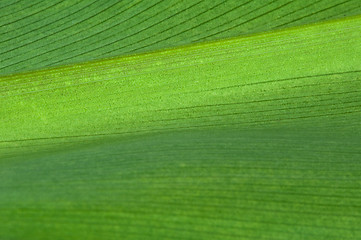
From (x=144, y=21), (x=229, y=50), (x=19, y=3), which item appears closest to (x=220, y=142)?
(x=229, y=50)

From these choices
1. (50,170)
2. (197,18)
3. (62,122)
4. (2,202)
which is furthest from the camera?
→ (197,18)

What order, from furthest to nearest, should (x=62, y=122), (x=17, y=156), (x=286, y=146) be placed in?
(x=62, y=122) → (x=17, y=156) → (x=286, y=146)

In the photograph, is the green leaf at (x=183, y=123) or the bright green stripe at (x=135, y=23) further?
the bright green stripe at (x=135, y=23)

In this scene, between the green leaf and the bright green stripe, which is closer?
the green leaf

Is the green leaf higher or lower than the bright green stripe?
lower

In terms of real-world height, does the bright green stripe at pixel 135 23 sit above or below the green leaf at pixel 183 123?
above

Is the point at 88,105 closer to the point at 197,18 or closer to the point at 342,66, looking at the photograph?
the point at 197,18

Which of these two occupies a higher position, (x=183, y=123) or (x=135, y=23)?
(x=135, y=23)

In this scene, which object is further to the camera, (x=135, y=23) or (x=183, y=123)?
(x=135, y=23)
